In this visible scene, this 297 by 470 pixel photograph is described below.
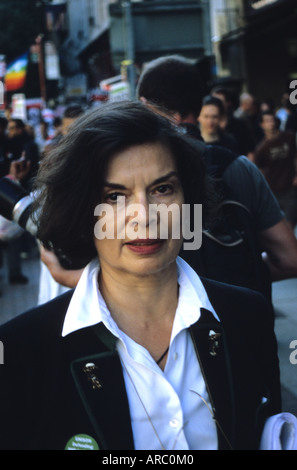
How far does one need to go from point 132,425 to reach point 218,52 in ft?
72.9

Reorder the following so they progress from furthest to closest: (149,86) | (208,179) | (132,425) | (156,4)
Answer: (156,4)
(149,86)
(208,179)
(132,425)

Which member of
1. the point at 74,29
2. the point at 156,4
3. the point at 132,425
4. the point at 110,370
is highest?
the point at 74,29

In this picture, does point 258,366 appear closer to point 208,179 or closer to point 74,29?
point 208,179

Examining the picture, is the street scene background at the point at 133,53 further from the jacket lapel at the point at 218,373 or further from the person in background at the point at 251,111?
the jacket lapel at the point at 218,373

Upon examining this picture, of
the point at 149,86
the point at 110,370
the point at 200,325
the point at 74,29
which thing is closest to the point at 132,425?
the point at 110,370

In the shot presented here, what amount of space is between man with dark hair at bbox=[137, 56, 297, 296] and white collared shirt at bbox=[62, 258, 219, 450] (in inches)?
53.1

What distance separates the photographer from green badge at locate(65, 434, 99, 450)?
1753 millimetres

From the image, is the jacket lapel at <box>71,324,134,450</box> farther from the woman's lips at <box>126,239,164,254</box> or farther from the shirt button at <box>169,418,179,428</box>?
the woman's lips at <box>126,239,164,254</box>

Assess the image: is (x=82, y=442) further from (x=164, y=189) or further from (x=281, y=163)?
(x=281, y=163)

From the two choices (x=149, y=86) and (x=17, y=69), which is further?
(x=17, y=69)

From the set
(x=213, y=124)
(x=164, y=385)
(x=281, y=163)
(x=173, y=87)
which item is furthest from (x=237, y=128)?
(x=164, y=385)

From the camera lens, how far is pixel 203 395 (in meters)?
1.88

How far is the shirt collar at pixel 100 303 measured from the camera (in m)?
1.87

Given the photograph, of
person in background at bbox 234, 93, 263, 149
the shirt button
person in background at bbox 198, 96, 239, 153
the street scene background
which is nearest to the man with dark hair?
the street scene background
